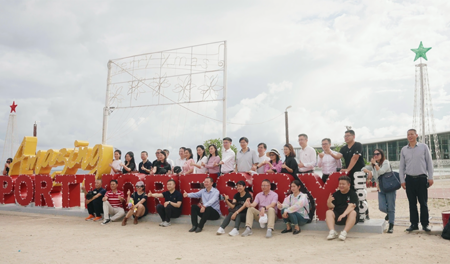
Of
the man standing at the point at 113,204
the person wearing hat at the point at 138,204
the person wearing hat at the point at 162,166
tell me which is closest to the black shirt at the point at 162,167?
the person wearing hat at the point at 162,166

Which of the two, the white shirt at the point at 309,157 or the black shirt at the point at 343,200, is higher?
the white shirt at the point at 309,157

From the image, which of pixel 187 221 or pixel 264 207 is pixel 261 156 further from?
pixel 187 221

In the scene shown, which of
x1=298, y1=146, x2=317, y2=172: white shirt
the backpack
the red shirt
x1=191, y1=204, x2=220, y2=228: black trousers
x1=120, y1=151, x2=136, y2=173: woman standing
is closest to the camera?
the backpack

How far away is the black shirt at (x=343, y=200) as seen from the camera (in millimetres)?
6535

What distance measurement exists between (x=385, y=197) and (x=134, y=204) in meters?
5.97

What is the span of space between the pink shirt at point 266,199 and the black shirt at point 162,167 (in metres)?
3.17

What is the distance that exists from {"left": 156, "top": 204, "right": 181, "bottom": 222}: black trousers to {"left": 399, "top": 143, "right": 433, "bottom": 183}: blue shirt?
17.2 ft

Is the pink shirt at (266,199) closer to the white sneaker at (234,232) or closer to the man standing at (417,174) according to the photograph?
the white sneaker at (234,232)

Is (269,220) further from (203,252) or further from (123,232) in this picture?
(123,232)

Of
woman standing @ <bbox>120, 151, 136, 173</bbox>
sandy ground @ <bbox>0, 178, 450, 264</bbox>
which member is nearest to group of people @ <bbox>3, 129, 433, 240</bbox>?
sandy ground @ <bbox>0, 178, 450, 264</bbox>

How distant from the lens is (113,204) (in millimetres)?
9195

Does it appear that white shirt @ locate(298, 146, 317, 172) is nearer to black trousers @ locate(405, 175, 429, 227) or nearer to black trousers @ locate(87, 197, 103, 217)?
black trousers @ locate(405, 175, 429, 227)

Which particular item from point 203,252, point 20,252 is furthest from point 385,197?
point 20,252

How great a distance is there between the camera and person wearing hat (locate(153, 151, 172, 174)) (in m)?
9.41
